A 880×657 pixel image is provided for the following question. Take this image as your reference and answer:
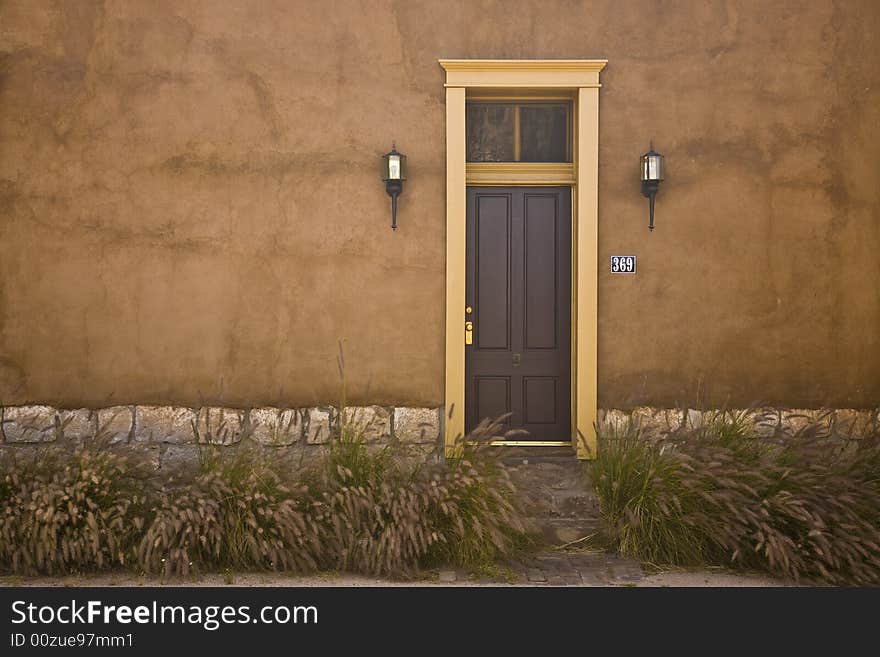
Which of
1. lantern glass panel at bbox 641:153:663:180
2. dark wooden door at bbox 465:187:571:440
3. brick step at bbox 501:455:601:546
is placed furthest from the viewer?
dark wooden door at bbox 465:187:571:440

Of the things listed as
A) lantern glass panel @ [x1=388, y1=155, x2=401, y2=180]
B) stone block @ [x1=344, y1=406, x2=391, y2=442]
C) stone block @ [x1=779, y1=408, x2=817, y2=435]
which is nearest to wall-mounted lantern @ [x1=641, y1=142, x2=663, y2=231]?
stone block @ [x1=779, y1=408, x2=817, y2=435]

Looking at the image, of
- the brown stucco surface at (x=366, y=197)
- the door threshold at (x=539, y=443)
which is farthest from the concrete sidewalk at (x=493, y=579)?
the brown stucco surface at (x=366, y=197)

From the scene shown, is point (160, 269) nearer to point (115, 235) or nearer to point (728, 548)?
point (115, 235)

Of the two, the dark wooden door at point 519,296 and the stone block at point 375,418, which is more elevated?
the dark wooden door at point 519,296

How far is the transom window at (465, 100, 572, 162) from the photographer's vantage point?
22.3 ft

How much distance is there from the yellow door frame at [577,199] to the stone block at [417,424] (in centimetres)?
14

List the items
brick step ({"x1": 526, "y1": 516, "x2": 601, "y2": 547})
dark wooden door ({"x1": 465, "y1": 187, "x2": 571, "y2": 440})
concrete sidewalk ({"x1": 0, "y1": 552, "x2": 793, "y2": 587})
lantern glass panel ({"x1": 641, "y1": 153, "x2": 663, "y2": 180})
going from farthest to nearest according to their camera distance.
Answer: dark wooden door ({"x1": 465, "y1": 187, "x2": 571, "y2": 440}) → lantern glass panel ({"x1": 641, "y1": 153, "x2": 663, "y2": 180}) → brick step ({"x1": 526, "y1": 516, "x2": 601, "y2": 547}) → concrete sidewalk ({"x1": 0, "y1": 552, "x2": 793, "y2": 587})

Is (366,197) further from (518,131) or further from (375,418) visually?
(375,418)

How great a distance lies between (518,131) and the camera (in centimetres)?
683

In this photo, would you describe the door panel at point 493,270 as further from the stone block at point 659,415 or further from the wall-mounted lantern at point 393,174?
the stone block at point 659,415

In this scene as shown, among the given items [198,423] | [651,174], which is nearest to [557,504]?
[651,174]

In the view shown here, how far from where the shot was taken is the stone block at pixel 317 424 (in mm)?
6586

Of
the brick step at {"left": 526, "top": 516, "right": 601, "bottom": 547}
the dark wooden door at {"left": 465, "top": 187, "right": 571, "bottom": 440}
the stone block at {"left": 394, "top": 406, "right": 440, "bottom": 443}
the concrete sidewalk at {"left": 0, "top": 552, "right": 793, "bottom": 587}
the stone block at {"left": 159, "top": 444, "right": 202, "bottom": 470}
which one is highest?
the dark wooden door at {"left": 465, "top": 187, "right": 571, "bottom": 440}

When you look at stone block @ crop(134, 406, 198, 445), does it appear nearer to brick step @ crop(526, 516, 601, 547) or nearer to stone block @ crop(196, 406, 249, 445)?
stone block @ crop(196, 406, 249, 445)
